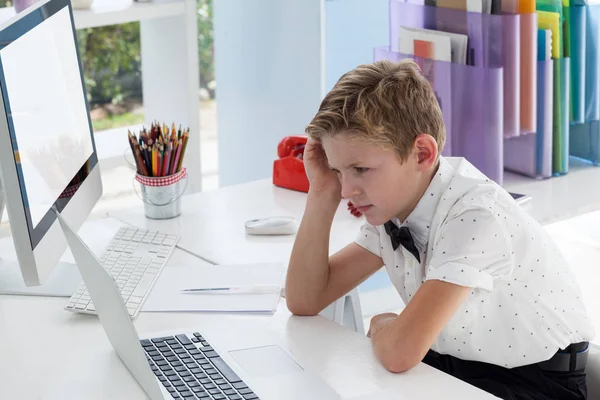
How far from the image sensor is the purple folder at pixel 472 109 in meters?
2.05

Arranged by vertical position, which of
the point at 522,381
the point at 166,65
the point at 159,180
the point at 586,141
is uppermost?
the point at 166,65

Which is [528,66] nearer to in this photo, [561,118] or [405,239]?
[561,118]

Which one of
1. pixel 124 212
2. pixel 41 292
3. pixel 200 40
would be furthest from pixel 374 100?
pixel 200 40

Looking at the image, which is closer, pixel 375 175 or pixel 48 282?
pixel 375 175

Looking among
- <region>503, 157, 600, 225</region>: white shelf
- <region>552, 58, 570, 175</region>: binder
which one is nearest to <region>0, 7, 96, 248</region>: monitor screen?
<region>503, 157, 600, 225</region>: white shelf

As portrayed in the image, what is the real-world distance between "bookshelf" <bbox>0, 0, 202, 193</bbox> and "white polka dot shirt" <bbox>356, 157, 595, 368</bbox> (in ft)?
4.06

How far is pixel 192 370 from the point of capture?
1.23 meters

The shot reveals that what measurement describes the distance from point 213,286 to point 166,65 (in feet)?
3.99

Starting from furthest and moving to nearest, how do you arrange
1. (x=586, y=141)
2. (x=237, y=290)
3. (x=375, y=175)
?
(x=586, y=141)
(x=237, y=290)
(x=375, y=175)

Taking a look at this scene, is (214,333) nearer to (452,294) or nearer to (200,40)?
(452,294)

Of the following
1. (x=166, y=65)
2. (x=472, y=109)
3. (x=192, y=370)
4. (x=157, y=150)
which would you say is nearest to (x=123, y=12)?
(x=166, y=65)

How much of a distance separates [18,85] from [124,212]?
2.25ft

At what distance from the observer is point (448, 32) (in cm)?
211

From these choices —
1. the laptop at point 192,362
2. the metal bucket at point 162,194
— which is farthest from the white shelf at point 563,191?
the laptop at point 192,362
